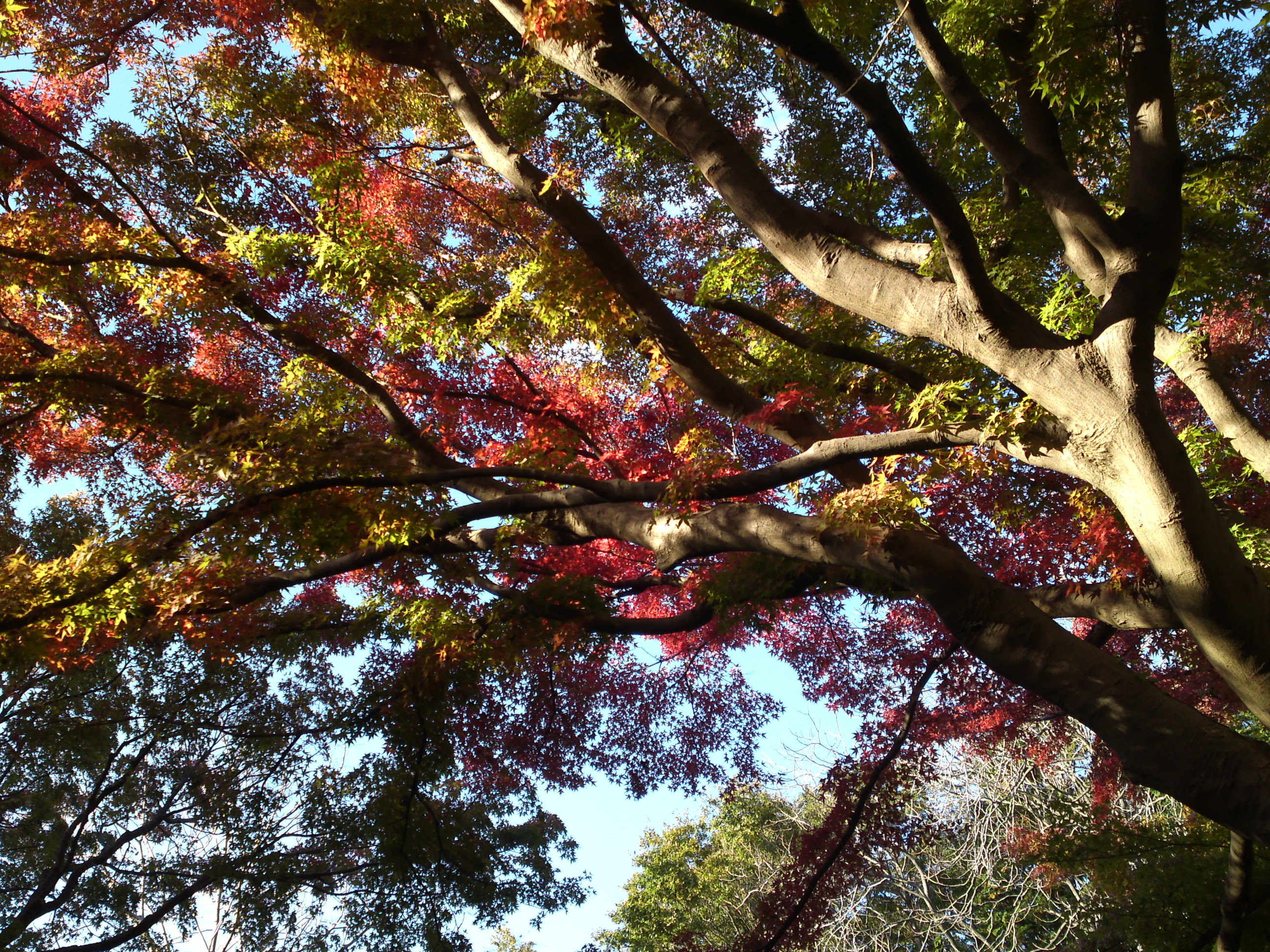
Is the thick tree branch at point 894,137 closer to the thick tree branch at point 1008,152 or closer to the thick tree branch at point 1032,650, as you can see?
the thick tree branch at point 1008,152

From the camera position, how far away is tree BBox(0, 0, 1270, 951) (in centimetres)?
353

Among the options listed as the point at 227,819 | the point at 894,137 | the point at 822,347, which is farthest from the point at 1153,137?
the point at 227,819

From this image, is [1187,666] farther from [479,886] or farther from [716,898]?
[716,898]

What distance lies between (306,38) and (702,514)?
A: 486cm

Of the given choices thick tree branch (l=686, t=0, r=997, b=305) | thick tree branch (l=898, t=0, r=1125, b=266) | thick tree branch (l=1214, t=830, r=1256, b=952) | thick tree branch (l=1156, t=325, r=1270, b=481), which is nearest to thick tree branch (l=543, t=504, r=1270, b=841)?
thick tree branch (l=686, t=0, r=997, b=305)

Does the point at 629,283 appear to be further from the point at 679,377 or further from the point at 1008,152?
the point at 1008,152

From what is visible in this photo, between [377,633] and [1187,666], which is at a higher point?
A: [1187,666]

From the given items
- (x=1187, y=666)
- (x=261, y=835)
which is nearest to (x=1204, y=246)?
(x=1187, y=666)

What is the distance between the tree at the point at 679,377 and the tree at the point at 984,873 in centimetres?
74

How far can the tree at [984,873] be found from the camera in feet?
18.4

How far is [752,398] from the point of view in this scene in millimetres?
4875

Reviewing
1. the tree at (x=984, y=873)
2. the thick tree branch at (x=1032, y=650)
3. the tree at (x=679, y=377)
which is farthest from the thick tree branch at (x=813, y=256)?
the tree at (x=984, y=873)

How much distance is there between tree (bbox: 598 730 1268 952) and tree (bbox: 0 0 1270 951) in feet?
2.42

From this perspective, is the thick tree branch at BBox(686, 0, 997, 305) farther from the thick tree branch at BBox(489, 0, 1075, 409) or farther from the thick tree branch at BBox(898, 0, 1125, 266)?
the thick tree branch at BBox(898, 0, 1125, 266)
